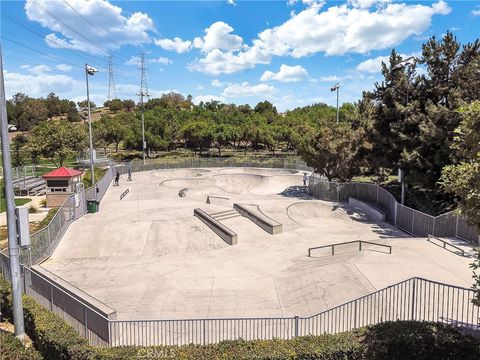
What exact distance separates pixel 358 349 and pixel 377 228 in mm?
15628

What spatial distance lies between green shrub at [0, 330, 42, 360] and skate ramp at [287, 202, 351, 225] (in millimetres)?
17268

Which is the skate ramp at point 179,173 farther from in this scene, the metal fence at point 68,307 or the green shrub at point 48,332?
the green shrub at point 48,332

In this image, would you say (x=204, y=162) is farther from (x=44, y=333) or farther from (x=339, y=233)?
(x=44, y=333)

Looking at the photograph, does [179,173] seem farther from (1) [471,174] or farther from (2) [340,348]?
(1) [471,174]

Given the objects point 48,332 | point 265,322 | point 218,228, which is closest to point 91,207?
point 218,228

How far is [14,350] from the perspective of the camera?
9.88 m

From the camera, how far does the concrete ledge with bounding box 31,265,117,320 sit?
34.6ft

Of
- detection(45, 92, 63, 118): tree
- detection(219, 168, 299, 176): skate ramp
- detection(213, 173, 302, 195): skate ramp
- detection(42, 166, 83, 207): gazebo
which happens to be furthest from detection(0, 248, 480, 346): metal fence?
detection(45, 92, 63, 118): tree

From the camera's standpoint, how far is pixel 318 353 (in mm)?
8359

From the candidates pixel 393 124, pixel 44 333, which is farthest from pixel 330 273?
pixel 393 124

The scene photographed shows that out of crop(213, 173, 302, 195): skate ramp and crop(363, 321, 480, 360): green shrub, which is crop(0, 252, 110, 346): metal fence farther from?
crop(213, 173, 302, 195): skate ramp

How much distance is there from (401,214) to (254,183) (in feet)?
72.3

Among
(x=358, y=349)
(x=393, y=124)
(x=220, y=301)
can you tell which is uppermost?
(x=393, y=124)

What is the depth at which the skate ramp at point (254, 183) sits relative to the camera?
1633 inches
